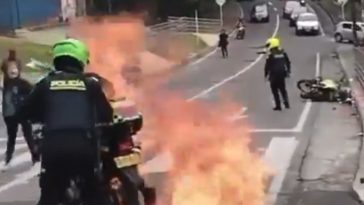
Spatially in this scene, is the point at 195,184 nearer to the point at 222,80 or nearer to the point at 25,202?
the point at 25,202

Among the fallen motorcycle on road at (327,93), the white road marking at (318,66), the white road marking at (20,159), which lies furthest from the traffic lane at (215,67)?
the white road marking at (20,159)

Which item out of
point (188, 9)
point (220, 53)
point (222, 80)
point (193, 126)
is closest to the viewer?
point (193, 126)

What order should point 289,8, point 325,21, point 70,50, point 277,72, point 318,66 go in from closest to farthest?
point 70,50 → point 277,72 → point 318,66 → point 289,8 → point 325,21

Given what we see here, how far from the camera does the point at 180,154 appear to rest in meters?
11.8

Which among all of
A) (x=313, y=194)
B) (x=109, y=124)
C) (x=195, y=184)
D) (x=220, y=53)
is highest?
(x=109, y=124)

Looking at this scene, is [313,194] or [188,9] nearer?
[313,194]

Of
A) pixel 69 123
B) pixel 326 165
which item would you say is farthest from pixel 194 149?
pixel 69 123

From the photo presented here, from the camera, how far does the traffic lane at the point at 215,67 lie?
33906mm

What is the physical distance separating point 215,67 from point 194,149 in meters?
32.8

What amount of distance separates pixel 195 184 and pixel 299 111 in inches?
528

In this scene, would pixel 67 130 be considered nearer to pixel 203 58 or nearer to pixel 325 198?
pixel 325 198

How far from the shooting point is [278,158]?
15.1 meters

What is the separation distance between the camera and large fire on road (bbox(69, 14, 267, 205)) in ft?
33.3

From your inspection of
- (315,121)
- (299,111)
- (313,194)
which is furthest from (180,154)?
(299,111)
